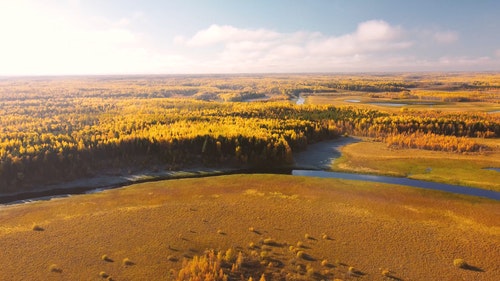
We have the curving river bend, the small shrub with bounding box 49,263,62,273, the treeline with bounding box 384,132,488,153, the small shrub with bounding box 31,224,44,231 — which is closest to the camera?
the small shrub with bounding box 49,263,62,273

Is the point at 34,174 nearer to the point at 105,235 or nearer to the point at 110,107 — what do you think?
the point at 105,235

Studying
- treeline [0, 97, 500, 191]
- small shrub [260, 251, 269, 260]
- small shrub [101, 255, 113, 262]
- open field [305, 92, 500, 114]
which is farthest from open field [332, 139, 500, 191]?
open field [305, 92, 500, 114]

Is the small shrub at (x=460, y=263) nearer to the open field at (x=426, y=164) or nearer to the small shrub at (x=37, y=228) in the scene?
the open field at (x=426, y=164)

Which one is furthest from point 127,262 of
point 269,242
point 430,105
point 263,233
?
point 430,105

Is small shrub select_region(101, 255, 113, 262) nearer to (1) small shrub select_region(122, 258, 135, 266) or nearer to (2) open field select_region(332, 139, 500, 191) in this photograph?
(1) small shrub select_region(122, 258, 135, 266)

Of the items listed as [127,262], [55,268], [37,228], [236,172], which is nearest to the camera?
[55,268]

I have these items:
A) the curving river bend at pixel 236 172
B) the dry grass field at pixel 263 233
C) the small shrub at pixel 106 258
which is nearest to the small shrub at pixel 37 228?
the dry grass field at pixel 263 233

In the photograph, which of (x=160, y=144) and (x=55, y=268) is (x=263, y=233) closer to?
(x=55, y=268)
